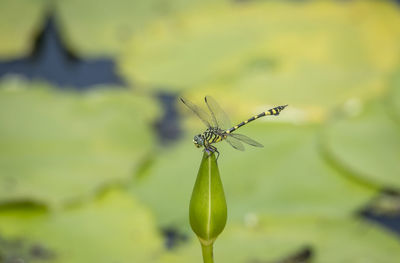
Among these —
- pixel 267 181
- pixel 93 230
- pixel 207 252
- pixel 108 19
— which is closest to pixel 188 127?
pixel 267 181

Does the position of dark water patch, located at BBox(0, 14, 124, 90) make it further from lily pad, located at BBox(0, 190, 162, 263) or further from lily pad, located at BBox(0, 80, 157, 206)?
lily pad, located at BBox(0, 190, 162, 263)

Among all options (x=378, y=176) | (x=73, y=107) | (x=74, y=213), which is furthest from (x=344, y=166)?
(x=73, y=107)

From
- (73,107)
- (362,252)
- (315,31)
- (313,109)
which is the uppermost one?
(315,31)

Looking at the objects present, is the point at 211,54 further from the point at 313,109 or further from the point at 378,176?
the point at 378,176

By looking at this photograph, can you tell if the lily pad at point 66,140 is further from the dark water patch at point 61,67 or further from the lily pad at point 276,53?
the lily pad at point 276,53

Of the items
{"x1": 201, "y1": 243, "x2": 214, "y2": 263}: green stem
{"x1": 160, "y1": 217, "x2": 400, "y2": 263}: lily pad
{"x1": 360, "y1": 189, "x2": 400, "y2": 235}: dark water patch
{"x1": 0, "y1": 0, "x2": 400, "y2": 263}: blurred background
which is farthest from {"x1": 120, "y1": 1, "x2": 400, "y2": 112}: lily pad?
{"x1": 201, "y1": 243, "x2": 214, "y2": 263}: green stem

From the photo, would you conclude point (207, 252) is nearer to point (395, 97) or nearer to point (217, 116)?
point (217, 116)
